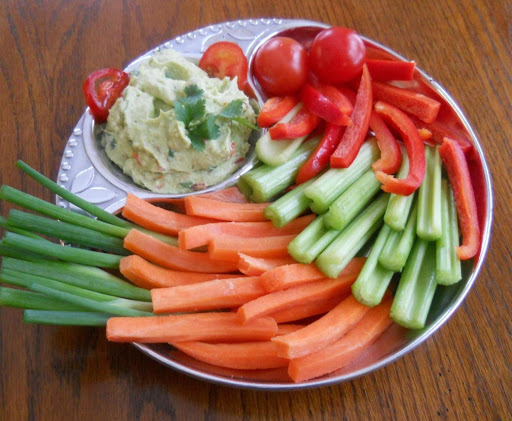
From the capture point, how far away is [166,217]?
1889 millimetres

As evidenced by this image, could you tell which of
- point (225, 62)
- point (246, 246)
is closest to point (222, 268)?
point (246, 246)

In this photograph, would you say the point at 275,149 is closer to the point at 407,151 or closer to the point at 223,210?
the point at 223,210

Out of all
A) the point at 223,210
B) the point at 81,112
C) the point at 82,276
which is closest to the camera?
the point at 82,276

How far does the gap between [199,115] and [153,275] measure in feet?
2.19

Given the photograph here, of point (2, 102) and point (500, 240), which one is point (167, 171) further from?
point (500, 240)

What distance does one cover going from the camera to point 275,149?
206 cm

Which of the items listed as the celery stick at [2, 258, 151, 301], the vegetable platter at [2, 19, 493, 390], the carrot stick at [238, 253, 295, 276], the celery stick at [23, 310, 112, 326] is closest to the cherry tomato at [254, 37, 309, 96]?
the vegetable platter at [2, 19, 493, 390]

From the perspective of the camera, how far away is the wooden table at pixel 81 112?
67.6 inches

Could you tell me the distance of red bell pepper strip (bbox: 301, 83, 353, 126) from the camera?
6.73 feet

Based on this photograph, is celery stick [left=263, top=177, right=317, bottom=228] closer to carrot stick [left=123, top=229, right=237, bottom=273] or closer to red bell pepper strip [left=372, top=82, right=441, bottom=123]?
carrot stick [left=123, top=229, right=237, bottom=273]

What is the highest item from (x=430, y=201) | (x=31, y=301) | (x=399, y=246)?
(x=430, y=201)

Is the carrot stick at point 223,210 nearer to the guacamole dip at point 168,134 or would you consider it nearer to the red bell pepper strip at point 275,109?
the guacamole dip at point 168,134

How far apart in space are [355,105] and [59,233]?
1.27m

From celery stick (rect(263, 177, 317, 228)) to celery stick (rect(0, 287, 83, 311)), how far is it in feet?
2.40
